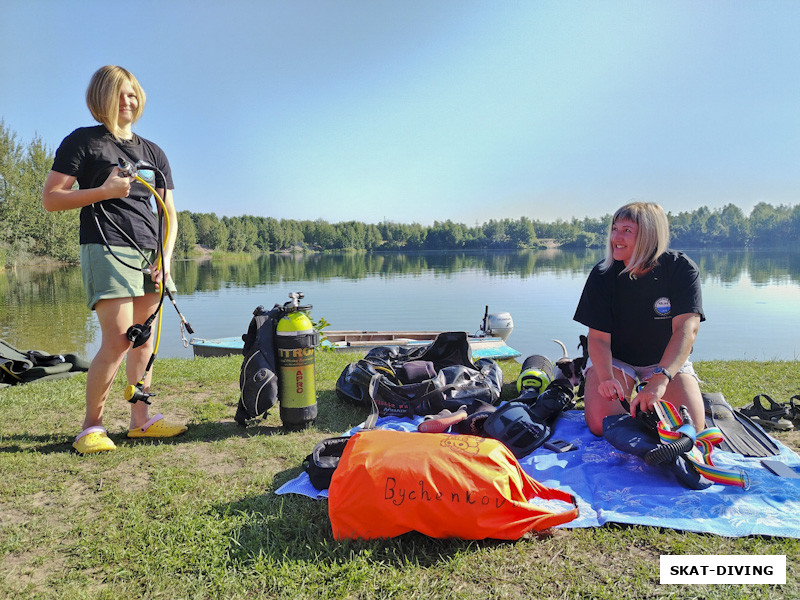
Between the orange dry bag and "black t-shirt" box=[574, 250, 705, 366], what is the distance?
71.2 inches

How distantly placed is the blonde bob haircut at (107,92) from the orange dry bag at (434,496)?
10.0ft

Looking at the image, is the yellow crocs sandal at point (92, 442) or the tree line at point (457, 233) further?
the tree line at point (457, 233)

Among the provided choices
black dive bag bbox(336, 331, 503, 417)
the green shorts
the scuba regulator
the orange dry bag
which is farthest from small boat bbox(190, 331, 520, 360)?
the orange dry bag

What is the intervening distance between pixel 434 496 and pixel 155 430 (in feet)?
→ 8.88

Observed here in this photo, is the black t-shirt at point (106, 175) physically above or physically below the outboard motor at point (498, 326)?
above

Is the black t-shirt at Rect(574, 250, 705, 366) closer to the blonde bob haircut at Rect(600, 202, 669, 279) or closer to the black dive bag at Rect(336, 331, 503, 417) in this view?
the blonde bob haircut at Rect(600, 202, 669, 279)

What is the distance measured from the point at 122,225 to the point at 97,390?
4.17ft

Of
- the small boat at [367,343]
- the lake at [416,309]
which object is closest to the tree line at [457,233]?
the lake at [416,309]

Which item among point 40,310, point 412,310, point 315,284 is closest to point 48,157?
point 315,284

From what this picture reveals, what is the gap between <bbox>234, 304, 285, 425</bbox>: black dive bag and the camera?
4.21 meters

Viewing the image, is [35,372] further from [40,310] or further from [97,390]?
[40,310]

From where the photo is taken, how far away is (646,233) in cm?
381

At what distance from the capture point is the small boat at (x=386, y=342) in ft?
34.3

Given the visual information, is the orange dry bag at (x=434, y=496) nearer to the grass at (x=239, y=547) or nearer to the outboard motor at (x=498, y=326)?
the grass at (x=239, y=547)
